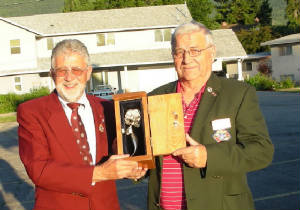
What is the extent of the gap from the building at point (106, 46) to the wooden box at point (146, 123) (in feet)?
108

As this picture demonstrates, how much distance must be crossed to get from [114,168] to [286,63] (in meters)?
44.2

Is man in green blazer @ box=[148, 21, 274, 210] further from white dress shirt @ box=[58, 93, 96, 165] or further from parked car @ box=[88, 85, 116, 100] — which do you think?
parked car @ box=[88, 85, 116, 100]

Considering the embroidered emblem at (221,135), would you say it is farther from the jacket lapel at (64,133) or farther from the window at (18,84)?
the window at (18,84)

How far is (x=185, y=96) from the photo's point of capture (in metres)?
3.45

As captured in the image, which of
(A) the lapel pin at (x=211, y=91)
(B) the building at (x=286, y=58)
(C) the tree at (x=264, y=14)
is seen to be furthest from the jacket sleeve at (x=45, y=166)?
(C) the tree at (x=264, y=14)

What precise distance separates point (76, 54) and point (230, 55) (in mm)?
37288

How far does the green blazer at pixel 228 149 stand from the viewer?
2963 millimetres

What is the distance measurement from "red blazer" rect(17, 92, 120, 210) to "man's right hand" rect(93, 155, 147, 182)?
57 mm

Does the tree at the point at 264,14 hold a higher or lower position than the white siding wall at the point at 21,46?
higher

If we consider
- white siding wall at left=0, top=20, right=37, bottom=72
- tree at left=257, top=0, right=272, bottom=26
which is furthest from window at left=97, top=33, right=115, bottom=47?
tree at left=257, top=0, right=272, bottom=26

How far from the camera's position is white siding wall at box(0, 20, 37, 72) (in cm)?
3528

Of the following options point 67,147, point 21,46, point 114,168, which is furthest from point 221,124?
point 21,46

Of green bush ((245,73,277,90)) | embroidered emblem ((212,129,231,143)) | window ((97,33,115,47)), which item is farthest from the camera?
window ((97,33,115,47))

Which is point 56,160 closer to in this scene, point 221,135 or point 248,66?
point 221,135
